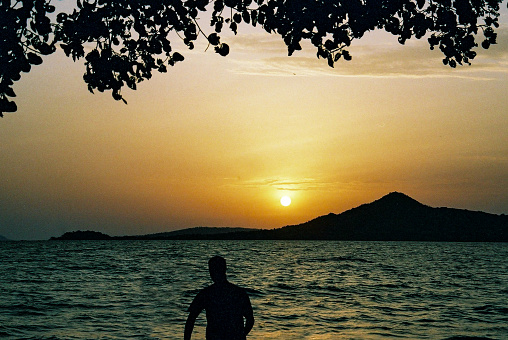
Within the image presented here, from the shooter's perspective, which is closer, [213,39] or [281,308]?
[213,39]

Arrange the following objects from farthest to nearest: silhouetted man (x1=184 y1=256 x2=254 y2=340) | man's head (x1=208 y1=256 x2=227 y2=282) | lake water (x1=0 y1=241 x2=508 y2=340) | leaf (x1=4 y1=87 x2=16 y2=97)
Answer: lake water (x1=0 y1=241 x2=508 y2=340) < silhouetted man (x1=184 y1=256 x2=254 y2=340) < man's head (x1=208 y1=256 x2=227 y2=282) < leaf (x1=4 y1=87 x2=16 y2=97)

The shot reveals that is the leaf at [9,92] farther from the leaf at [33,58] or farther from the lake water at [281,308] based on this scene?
the lake water at [281,308]

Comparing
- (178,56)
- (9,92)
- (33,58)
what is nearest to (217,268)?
(178,56)

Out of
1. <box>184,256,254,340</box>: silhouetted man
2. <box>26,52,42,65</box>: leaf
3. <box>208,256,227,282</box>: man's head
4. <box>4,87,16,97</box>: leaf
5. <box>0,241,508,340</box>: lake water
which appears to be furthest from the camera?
<box>0,241,508,340</box>: lake water

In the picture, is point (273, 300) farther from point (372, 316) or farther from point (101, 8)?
point (101, 8)

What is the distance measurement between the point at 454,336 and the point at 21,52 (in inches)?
691

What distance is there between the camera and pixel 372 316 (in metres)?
25.0

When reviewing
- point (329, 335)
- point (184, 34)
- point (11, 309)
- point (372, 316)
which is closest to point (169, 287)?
point (11, 309)

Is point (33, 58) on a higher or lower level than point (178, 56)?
lower

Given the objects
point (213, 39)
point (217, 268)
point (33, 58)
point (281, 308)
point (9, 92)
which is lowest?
point (281, 308)

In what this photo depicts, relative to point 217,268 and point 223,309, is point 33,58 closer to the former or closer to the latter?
point 217,268

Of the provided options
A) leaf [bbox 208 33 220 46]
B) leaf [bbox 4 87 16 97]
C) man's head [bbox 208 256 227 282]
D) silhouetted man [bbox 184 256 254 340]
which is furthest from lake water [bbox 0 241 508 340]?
leaf [bbox 4 87 16 97]

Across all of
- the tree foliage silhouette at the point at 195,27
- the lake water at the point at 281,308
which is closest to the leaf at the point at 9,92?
the tree foliage silhouette at the point at 195,27

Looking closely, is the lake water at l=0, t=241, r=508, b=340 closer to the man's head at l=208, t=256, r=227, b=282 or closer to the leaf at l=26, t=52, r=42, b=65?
the man's head at l=208, t=256, r=227, b=282
